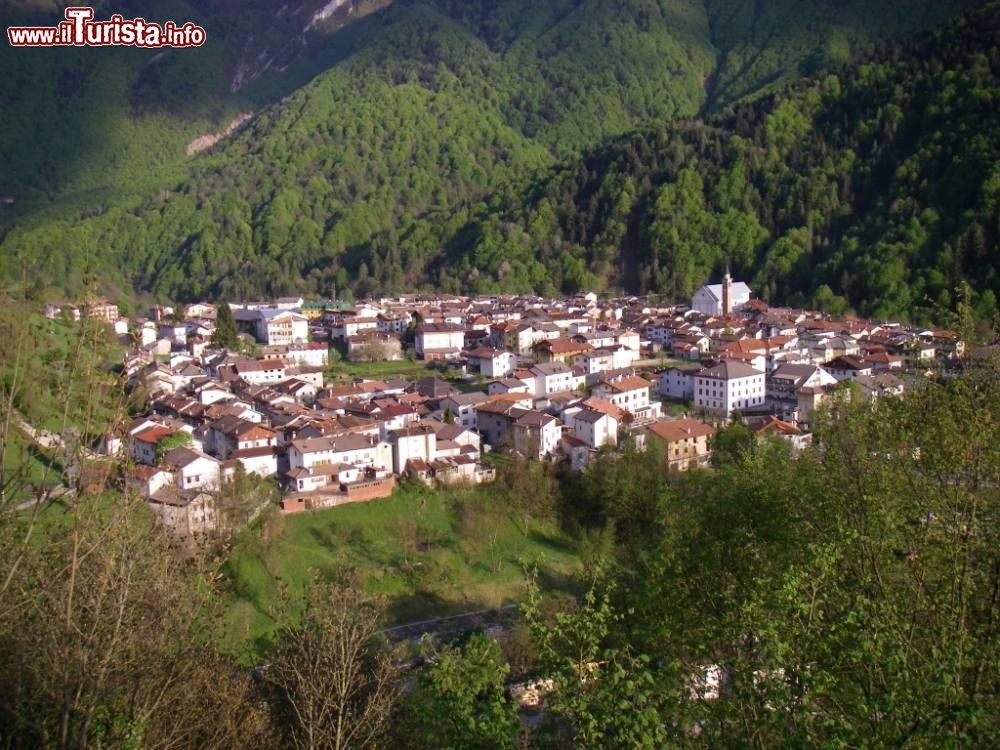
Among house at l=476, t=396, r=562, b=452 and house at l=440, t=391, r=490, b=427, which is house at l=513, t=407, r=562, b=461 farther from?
house at l=440, t=391, r=490, b=427

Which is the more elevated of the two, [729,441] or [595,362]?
[595,362]

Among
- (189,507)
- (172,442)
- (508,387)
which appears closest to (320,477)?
(189,507)

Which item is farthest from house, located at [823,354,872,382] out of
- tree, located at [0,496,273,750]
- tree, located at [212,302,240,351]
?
tree, located at [0,496,273,750]

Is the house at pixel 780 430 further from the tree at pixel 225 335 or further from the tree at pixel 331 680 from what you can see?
the tree at pixel 225 335

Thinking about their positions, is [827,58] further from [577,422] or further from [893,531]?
[893,531]

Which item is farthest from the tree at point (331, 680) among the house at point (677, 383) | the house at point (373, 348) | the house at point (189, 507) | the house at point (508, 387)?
the house at point (373, 348)

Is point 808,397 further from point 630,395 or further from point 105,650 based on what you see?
point 105,650
